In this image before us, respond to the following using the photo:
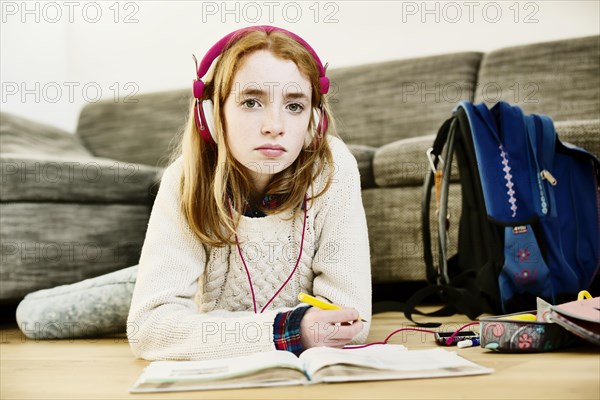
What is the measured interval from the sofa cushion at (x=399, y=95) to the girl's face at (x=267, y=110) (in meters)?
1.26

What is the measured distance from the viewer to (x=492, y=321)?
100 cm

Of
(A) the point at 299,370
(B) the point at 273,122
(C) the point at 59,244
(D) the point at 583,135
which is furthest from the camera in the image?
(C) the point at 59,244

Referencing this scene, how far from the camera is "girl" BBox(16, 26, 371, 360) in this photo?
3.26 ft

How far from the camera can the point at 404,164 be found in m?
1.79

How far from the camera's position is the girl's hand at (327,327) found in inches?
36.7

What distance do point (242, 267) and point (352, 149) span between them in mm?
803

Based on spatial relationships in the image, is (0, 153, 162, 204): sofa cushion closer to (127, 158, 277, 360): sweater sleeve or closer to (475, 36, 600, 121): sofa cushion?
(127, 158, 277, 360): sweater sleeve

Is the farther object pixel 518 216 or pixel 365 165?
pixel 365 165

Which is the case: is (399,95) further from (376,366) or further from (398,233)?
(376,366)

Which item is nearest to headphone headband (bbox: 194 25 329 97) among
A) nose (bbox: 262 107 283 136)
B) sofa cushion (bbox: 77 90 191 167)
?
nose (bbox: 262 107 283 136)

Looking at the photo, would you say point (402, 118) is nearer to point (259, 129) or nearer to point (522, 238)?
point (522, 238)

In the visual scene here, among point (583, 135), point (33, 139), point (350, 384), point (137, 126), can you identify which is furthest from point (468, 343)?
point (137, 126)

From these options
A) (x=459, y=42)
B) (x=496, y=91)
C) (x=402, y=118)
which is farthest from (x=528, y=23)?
(x=402, y=118)

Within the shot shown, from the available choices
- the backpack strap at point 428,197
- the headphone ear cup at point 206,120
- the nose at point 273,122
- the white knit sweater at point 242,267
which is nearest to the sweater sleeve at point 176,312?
the white knit sweater at point 242,267
